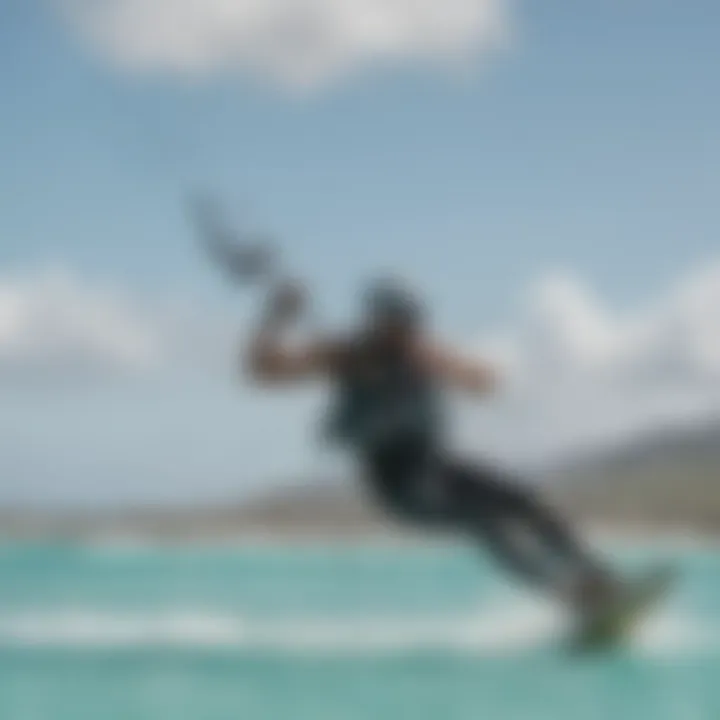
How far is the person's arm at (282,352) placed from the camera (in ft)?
4.72

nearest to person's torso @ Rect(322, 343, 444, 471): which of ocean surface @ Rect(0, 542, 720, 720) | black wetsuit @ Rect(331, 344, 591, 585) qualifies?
black wetsuit @ Rect(331, 344, 591, 585)

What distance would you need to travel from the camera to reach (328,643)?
1475 millimetres

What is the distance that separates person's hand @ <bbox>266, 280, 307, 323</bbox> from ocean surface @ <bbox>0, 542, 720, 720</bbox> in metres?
0.23

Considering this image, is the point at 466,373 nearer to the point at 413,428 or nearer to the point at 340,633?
the point at 413,428

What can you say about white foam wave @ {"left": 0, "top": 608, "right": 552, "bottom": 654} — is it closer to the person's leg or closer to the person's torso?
the person's leg

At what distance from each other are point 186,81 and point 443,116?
27 cm

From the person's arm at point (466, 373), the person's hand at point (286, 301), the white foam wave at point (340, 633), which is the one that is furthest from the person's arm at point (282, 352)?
the white foam wave at point (340, 633)

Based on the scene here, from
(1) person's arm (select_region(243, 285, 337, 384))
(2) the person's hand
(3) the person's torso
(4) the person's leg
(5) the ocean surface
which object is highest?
(2) the person's hand

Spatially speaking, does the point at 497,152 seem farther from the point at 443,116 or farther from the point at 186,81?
the point at 186,81

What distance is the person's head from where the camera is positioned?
56.2 inches

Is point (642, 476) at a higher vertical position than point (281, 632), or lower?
higher

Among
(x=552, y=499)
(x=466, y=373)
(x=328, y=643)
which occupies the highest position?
(x=466, y=373)

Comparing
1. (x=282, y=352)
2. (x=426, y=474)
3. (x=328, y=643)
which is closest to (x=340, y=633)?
(x=328, y=643)

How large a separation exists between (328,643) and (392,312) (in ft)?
1.13
